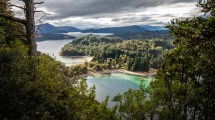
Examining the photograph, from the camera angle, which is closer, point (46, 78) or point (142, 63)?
point (46, 78)

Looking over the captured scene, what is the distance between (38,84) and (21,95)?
98 cm

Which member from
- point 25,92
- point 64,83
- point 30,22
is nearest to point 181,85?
point 64,83

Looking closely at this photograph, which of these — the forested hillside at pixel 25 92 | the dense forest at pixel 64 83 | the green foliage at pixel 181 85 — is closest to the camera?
the forested hillside at pixel 25 92

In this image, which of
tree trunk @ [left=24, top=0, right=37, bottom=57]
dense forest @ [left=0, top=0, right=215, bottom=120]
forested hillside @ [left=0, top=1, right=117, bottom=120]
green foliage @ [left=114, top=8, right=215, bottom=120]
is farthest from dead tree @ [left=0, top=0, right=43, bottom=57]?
green foliage @ [left=114, top=8, right=215, bottom=120]

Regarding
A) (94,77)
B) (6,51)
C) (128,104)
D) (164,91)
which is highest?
(6,51)

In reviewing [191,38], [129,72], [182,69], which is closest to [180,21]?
[191,38]

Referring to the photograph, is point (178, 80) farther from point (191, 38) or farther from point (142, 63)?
point (142, 63)

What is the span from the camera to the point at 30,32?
10.0m

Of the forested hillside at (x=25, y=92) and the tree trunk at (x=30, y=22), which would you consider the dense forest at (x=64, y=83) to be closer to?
the forested hillside at (x=25, y=92)

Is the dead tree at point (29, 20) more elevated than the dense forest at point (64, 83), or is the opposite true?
the dead tree at point (29, 20)

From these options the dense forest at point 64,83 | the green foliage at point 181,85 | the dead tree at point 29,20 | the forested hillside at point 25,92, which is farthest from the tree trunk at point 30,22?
the green foliage at point 181,85

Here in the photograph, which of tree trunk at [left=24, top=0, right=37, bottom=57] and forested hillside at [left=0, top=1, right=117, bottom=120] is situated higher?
tree trunk at [left=24, top=0, right=37, bottom=57]

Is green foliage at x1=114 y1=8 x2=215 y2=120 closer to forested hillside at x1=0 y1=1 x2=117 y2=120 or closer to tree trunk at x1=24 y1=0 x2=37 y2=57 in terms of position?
forested hillside at x1=0 y1=1 x2=117 y2=120

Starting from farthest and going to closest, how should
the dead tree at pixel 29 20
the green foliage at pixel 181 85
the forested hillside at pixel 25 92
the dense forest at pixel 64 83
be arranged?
the green foliage at pixel 181 85 < the dead tree at pixel 29 20 < the dense forest at pixel 64 83 < the forested hillside at pixel 25 92
